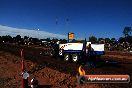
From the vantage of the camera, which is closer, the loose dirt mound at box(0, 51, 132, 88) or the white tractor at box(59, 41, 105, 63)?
the loose dirt mound at box(0, 51, 132, 88)

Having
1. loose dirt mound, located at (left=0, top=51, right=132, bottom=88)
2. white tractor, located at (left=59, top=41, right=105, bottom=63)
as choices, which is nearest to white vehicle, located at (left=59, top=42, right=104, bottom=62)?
white tractor, located at (left=59, top=41, right=105, bottom=63)

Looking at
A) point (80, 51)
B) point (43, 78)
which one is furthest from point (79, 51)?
point (43, 78)

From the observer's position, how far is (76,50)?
79.7 ft

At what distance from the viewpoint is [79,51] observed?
24.1 m

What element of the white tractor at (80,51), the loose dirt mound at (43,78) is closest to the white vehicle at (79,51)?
the white tractor at (80,51)

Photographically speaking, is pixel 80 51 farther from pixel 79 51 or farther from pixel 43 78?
pixel 43 78

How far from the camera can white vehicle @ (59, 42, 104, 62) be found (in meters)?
23.8

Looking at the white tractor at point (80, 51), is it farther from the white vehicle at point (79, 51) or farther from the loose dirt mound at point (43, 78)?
the loose dirt mound at point (43, 78)

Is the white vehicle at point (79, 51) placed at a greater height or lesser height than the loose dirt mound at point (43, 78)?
greater

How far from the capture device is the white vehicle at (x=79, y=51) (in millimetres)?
23797

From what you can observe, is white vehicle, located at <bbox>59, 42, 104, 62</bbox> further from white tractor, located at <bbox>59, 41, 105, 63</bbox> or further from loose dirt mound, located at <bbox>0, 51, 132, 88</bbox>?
loose dirt mound, located at <bbox>0, 51, 132, 88</bbox>

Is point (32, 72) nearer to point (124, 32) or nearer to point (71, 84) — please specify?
point (71, 84)

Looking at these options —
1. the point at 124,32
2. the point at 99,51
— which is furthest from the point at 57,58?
the point at 124,32

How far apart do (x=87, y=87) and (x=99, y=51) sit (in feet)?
37.3
